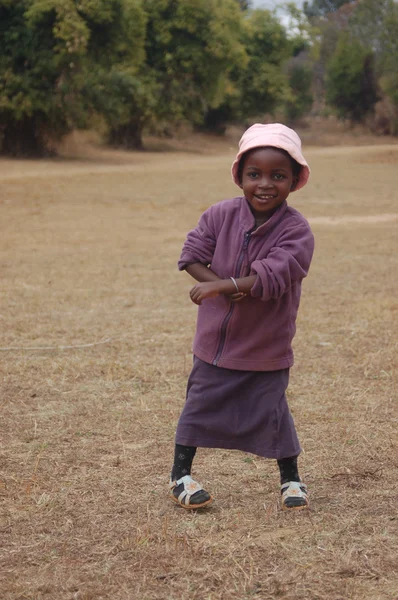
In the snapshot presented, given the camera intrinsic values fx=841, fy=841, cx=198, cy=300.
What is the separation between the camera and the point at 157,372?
511cm

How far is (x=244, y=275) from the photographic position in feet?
9.80

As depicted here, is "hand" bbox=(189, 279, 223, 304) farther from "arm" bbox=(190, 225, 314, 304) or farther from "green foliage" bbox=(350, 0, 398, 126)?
"green foliage" bbox=(350, 0, 398, 126)

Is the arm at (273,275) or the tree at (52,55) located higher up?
the tree at (52,55)

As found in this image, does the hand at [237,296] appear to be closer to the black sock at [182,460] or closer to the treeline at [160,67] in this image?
the black sock at [182,460]

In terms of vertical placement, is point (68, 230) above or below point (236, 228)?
below

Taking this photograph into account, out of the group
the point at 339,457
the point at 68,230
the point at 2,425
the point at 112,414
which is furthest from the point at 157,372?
the point at 68,230

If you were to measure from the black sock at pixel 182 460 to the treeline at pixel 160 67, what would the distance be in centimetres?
2050

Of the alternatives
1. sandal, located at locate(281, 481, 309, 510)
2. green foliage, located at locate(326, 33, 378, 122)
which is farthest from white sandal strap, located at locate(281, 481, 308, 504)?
green foliage, located at locate(326, 33, 378, 122)

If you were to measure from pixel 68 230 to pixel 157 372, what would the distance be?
7616 mm

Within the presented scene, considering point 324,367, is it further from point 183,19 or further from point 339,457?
point 183,19

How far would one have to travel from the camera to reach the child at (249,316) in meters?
2.96

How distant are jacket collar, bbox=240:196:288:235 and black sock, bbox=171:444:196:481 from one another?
0.86 metres

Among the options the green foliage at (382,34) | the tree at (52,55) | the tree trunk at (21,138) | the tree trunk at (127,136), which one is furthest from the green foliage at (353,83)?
the tree trunk at (21,138)

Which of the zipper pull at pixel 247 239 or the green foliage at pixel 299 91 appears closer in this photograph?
the zipper pull at pixel 247 239
